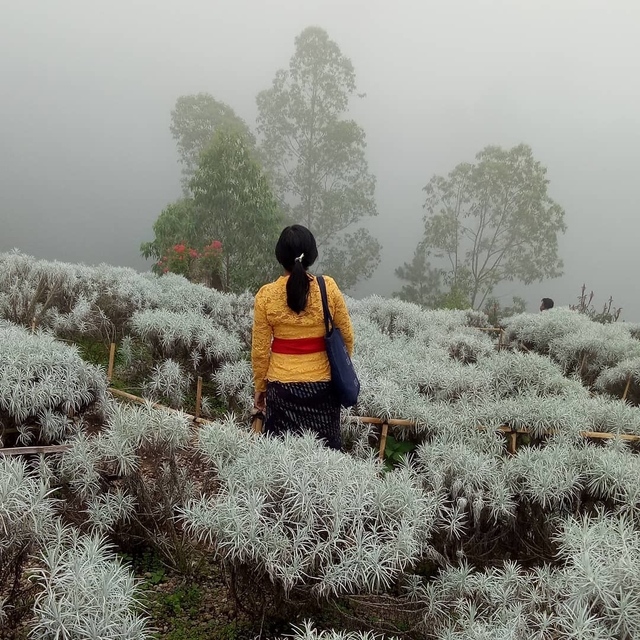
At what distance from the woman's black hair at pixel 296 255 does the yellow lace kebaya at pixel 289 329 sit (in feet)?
0.35

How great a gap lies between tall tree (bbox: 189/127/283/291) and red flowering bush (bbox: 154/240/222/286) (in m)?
1.10

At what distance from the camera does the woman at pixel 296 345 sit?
96.7 inches

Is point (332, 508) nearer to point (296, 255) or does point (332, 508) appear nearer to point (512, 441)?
point (296, 255)

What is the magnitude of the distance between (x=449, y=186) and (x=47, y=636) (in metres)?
24.0

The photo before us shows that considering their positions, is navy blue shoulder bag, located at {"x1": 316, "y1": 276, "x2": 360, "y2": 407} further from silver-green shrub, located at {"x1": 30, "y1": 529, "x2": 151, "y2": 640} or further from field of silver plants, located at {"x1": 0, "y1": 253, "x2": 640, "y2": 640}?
silver-green shrub, located at {"x1": 30, "y1": 529, "x2": 151, "y2": 640}

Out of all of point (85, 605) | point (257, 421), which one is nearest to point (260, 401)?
point (257, 421)

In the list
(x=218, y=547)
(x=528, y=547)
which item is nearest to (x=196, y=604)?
(x=218, y=547)

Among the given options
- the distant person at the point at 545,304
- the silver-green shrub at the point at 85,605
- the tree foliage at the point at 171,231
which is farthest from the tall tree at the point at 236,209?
the silver-green shrub at the point at 85,605

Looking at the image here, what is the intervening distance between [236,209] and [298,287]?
10914 millimetres

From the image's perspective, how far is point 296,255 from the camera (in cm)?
244

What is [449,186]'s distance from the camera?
75.7ft

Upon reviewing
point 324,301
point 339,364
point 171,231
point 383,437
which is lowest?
point 383,437

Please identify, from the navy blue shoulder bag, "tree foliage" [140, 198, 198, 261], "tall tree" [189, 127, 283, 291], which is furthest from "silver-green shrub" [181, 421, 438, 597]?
"tree foliage" [140, 198, 198, 261]

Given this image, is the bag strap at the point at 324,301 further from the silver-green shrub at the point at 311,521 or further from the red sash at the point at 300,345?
the silver-green shrub at the point at 311,521
